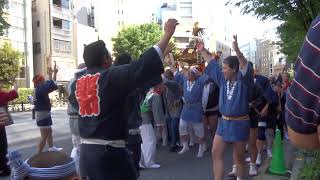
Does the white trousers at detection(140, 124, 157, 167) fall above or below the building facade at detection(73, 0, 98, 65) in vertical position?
below

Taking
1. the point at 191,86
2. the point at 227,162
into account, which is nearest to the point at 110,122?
the point at 227,162

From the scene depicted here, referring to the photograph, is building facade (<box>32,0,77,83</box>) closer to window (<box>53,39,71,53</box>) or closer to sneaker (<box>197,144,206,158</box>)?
window (<box>53,39,71,53</box>)

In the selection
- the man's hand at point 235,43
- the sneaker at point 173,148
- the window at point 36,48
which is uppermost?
the window at point 36,48

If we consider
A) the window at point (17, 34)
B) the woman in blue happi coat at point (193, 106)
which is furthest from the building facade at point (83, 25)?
the woman in blue happi coat at point (193, 106)

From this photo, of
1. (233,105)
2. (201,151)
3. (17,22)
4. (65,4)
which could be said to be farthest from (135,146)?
(65,4)

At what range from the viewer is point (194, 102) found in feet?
32.9

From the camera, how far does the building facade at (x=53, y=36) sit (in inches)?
2188

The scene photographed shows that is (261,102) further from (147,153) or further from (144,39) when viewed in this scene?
(144,39)

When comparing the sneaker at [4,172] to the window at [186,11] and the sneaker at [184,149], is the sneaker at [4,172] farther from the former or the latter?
the window at [186,11]

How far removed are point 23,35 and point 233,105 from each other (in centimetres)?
4981

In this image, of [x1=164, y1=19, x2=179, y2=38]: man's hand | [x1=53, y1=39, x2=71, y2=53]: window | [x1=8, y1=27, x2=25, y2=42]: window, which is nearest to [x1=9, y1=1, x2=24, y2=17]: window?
[x1=8, y1=27, x2=25, y2=42]: window

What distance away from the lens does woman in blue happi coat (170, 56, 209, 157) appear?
32.6 ft

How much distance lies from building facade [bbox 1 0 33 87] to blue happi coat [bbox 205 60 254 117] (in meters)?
46.8

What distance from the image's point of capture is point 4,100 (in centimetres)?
790
